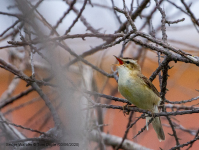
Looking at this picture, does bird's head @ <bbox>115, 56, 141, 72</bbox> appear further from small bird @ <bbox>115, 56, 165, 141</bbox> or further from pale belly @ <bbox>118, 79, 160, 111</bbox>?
pale belly @ <bbox>118, 79, 160, 111</bbox>

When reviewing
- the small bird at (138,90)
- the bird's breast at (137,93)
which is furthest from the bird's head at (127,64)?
the bird's breast at (137,93)

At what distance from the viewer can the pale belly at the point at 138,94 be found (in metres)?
2.83

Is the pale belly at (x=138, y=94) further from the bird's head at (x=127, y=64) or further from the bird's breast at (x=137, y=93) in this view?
the bird's head at (x=127, y=64)

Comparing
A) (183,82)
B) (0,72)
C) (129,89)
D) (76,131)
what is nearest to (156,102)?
(129,89)

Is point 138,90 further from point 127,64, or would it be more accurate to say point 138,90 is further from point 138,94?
point 127,64

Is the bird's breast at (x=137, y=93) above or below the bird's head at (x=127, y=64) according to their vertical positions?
below

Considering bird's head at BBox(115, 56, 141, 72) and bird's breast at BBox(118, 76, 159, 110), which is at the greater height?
bird's head at BBox(115, 56, 141, 72)

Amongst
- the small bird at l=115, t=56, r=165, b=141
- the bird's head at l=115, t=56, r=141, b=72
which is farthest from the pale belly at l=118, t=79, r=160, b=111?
the bird's head at l=115, t=56, r=141, b=72

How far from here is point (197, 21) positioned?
2328 millimetres

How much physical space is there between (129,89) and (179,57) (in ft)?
2.93

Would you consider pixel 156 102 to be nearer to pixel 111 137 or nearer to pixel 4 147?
pixel 111 137

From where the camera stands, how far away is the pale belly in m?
2.83

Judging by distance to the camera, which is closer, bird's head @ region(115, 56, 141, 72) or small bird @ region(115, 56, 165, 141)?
small bird @ region(115, 56, 165, 141)

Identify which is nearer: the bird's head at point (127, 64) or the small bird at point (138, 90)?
the small bird at point (138, 90)
